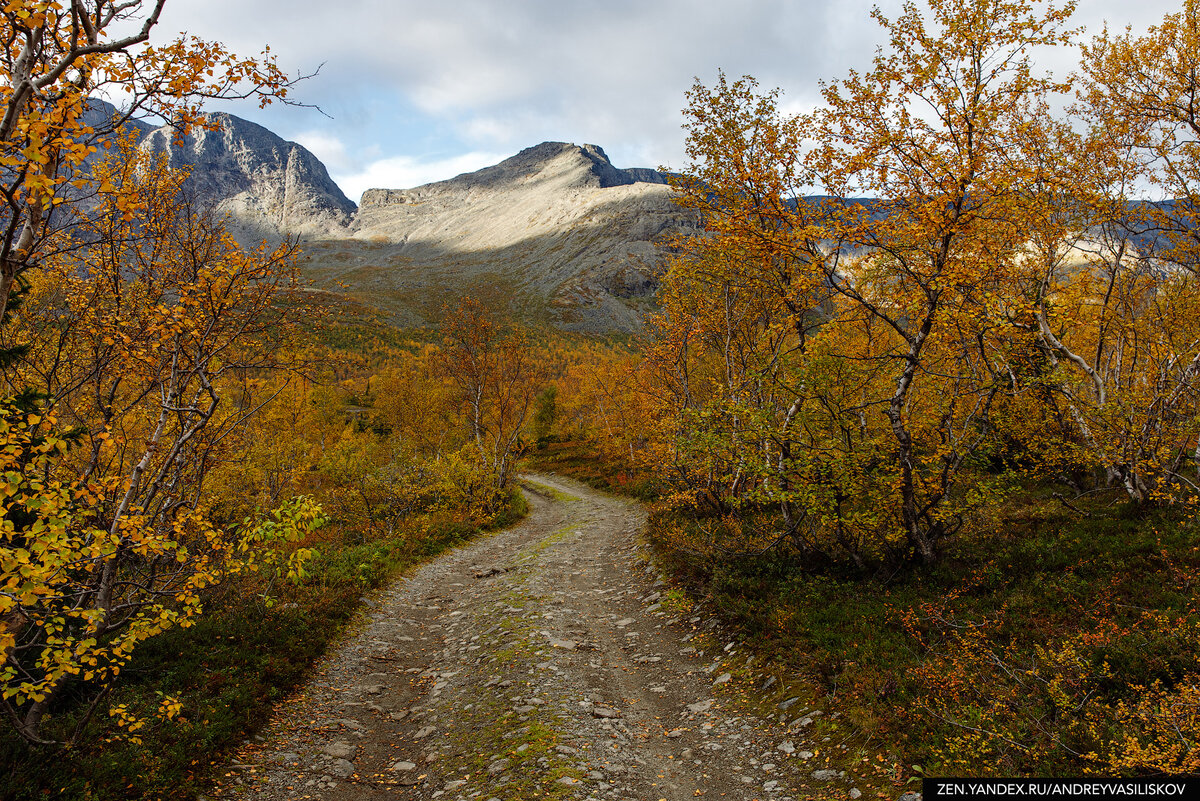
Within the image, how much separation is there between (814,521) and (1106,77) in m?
14.3

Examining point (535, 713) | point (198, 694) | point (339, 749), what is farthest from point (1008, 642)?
point (198, 694)

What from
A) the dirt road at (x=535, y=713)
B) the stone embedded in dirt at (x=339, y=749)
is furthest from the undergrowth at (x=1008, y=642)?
the stone embedded in dirt at (x=339, y=749)

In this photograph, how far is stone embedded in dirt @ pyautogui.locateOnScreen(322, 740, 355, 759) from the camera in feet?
24.9

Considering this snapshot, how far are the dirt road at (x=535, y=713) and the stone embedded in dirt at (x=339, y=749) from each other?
0.03 m

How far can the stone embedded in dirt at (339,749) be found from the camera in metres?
7.59

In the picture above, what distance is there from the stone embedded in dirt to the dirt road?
3 cm

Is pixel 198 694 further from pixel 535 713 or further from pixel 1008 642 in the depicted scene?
pixel 1008 642

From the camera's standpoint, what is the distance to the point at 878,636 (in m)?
8.45

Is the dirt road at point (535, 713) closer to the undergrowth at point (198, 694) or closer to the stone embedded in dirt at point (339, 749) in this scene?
the stone embedded in dirt at point (339, 749)

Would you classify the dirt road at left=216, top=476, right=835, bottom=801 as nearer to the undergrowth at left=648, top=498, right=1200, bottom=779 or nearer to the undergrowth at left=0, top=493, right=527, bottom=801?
the undergrowth at left=0, top=493, right=527, bottom=801

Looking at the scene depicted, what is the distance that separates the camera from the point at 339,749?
7742mm

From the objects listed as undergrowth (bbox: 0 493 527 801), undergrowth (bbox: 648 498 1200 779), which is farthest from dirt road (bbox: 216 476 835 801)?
undergrowth (bbox: 648 498 1200 779)

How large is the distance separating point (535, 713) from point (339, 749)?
2901 millimetres

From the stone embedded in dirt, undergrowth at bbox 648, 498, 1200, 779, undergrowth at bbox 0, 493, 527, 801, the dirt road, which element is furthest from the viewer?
the stone embedded in dirt
